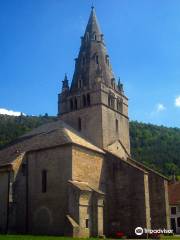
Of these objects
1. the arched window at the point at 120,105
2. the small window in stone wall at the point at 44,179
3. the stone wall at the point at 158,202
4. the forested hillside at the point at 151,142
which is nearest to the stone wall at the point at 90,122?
the arched window at the point at 120,105

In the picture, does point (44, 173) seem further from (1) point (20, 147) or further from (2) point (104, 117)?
(2) point (104, 117)

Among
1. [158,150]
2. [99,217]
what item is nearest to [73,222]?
[99,217]

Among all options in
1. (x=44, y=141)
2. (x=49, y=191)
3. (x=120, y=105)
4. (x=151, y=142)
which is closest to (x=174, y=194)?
(x=120, y=105)

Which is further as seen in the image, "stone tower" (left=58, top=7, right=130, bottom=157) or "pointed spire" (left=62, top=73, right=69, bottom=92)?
"pointed spire" (left=62, top=73, right=69, bottom=92)

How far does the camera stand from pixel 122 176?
36531 mm

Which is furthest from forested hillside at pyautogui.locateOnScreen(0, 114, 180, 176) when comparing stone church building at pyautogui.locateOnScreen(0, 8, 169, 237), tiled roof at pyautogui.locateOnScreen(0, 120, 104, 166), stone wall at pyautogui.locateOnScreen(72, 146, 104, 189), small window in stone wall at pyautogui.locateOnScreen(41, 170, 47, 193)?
small window in stone wall at pyautogui.locateOnScreen(41, 170, 47, 193)

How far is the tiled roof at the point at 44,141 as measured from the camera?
114 ft

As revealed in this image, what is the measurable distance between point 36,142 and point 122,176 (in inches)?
356

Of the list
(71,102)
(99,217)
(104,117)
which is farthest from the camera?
(71,102)

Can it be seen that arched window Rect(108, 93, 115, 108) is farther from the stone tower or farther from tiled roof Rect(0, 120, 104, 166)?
tiled roof Rect(0, 120, 104, 166)

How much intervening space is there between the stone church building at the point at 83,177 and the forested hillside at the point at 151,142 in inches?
2336

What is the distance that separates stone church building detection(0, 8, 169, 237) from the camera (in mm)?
31969

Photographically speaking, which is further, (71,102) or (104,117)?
(71,102)

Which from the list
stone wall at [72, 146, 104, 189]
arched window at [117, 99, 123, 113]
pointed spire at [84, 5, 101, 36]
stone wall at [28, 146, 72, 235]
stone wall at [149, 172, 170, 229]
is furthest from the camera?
pointed spire at [84, 5, 101, 36]
